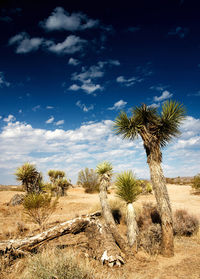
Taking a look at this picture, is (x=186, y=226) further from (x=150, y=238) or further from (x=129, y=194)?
(x=129, y=194)

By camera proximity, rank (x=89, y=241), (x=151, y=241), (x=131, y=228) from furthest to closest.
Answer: (x=131, y=228)
(x=151, y=241)
(x=89, y=241)

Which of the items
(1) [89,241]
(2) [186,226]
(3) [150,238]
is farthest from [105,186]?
(2) [186,226]

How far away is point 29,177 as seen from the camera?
35.9 ft

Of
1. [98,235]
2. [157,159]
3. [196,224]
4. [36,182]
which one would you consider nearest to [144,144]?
[157,159]

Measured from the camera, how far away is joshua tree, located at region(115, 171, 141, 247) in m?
6.67

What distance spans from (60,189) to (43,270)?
22518mm

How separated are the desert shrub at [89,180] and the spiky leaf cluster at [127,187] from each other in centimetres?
2362

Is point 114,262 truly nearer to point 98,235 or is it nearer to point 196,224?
point 98,235

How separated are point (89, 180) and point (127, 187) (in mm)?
25115

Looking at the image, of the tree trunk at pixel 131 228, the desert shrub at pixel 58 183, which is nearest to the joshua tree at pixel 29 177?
the tree trunk at pixel 131 228

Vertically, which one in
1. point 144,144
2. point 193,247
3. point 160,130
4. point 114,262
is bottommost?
point 193,247

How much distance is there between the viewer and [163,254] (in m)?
5.71

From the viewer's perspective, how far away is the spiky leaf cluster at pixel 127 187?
7.24 metres

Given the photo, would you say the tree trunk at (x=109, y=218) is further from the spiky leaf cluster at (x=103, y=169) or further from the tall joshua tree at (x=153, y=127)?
the tall joshua tree at (x=153, y=127)
